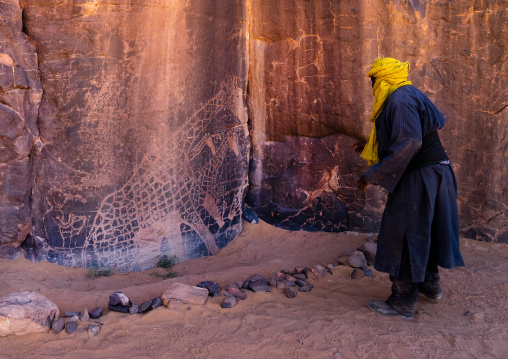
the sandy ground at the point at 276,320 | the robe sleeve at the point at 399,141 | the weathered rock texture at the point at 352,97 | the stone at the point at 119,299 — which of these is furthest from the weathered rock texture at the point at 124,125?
the robe sleeve at the point at 399,141

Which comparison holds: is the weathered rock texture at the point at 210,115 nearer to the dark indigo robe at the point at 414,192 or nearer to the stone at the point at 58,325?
the stone at the point at 58,325

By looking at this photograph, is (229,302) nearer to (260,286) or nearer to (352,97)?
(260,286)

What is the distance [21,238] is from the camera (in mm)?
3434

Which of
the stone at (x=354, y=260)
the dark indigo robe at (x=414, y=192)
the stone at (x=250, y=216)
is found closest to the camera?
the dark indigo robe at (x=414, y=192)

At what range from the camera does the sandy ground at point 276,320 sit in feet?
7.78

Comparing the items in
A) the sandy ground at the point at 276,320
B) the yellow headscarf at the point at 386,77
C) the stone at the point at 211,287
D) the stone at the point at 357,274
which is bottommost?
the sandy ground at the point at 276,320

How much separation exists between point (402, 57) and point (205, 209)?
6.83ft

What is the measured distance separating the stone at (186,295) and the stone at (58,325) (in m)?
0.58

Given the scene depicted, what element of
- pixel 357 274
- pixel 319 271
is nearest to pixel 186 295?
pixel 319 271

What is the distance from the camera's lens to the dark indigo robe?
259 cm

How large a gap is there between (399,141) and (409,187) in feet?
0.99

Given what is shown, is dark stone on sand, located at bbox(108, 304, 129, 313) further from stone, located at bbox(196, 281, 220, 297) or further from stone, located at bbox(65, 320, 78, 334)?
stone, located at bbox(196, 281, 220, 297)

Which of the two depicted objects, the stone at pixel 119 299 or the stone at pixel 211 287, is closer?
the stone at pixel 119 299

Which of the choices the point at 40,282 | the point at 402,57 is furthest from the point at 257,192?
the point at 40,282
